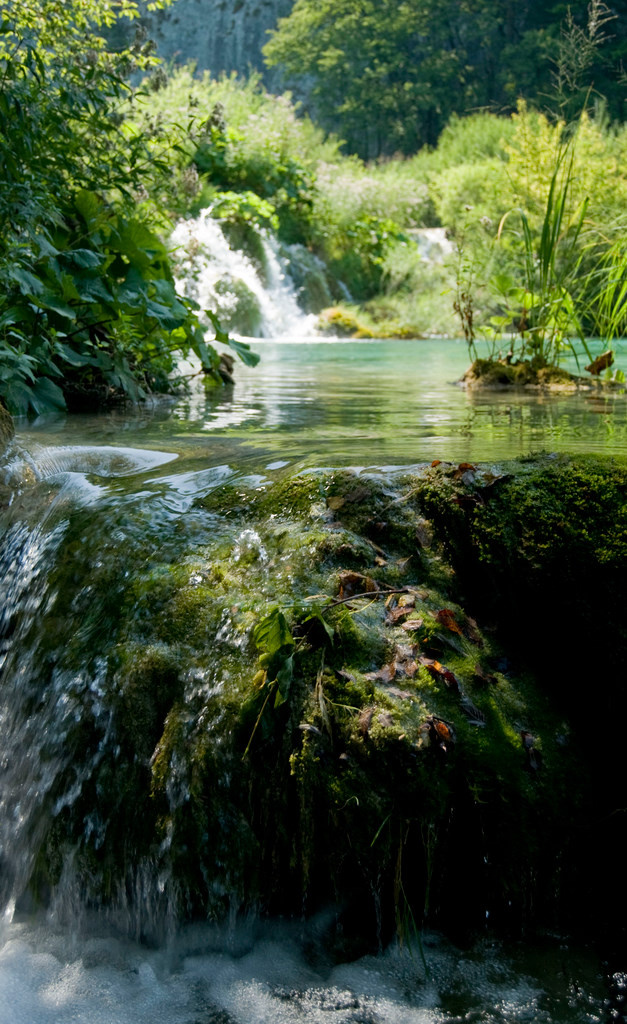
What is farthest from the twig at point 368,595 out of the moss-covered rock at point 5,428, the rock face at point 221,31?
the rock face at point 221,31

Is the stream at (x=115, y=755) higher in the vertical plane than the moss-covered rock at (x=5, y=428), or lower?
lower

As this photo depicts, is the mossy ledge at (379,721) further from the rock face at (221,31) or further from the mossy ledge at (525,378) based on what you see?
the rock face at (221,31)

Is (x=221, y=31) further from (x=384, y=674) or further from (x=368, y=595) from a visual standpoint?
(x=384, y=674)

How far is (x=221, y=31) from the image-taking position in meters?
43.4

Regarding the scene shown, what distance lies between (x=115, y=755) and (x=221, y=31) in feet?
162

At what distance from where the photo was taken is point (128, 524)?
240 cm

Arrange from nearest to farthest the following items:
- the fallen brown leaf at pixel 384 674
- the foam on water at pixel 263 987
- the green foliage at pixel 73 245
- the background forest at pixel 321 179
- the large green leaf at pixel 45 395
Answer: the foam on water at pixel 263 987
the fallen brown leaf at pixel 384 674
the green foliage at pixel 73 245
the large green leaf at pixel 45 395
the background forest at pixel 321 179

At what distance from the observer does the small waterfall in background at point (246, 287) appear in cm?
1494

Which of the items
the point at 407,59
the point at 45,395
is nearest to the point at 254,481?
the point at 45,395

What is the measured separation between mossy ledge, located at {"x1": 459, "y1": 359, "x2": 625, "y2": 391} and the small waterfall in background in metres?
8.67

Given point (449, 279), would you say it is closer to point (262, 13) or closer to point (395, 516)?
point (395, 516)

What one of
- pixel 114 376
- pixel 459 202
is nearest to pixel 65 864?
pixel 114 376

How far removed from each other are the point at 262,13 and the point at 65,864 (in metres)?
49.0

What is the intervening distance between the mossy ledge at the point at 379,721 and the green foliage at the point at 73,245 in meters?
2.16
